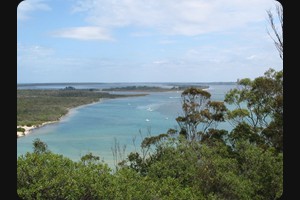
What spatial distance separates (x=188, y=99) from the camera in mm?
9961

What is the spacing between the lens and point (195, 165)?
5477mm

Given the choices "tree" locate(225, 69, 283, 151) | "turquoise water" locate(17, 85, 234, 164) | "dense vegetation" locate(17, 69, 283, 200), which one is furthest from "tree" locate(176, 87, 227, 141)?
"turquoise water" locate(17, 85, 234, 164)

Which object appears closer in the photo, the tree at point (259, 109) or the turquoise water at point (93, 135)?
the tree at point (259, 109)

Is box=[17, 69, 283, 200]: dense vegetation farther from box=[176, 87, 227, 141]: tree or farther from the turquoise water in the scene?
the turquoise water

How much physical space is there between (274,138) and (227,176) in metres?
3.51

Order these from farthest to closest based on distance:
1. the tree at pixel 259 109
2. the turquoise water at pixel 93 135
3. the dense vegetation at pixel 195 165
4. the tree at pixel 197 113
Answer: the turquoise water at pixel 93 135 → the tree at pixel 197 113 → the tree at pixel 259 109 → the dense vegetation at pixel 195 165

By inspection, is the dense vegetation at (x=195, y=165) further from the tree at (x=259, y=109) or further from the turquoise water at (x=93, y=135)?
the turquoise water at (x=93, y=135)

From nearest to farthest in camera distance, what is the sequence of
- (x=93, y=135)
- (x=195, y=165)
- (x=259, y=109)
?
(x=195, y=165) < (x=259, y=109) < (x=93, y=135)

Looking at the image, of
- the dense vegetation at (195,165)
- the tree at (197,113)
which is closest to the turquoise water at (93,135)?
the tree at (197,113)

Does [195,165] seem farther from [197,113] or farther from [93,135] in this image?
[93,135]

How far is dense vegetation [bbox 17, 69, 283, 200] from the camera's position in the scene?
3.80m

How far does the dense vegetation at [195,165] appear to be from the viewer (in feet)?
12.5

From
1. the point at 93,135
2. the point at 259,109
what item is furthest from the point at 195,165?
the point at 93,135

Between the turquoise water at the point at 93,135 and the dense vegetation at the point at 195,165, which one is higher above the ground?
the dense vegetation at the point at 195,165
